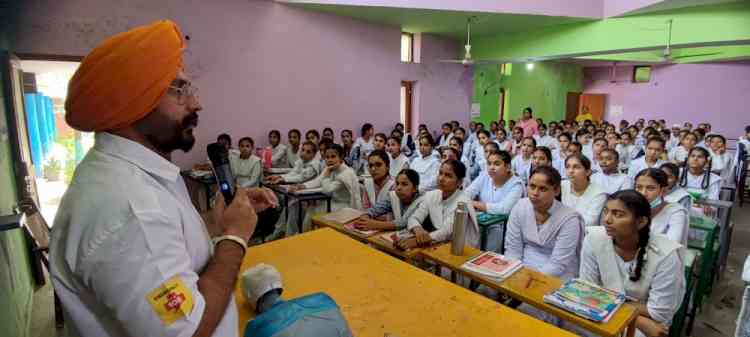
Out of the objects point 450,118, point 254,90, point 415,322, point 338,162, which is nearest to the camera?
point 415,322

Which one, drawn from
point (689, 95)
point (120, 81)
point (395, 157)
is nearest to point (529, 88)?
point (689, 95)

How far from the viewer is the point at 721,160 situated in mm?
5691

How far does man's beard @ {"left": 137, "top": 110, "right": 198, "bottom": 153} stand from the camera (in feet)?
2.60

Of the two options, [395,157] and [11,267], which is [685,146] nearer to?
[395,157]

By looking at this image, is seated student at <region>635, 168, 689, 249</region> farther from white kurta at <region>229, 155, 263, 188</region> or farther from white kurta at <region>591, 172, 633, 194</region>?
white kurta at <region>229, 155, 263, 188</region>

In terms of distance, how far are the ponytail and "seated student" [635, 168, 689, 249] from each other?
0.84 metres

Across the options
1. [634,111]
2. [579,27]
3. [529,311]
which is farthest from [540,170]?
[634,111]

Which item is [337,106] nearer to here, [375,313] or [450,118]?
[450,118]

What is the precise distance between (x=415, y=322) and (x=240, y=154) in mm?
4754

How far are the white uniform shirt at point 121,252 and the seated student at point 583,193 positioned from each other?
320cm

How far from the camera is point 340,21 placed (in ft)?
23.5

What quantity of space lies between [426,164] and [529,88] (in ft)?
28.1

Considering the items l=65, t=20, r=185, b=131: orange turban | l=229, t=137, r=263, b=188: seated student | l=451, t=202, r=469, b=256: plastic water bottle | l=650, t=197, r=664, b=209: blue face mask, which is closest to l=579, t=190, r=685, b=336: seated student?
l=451, t=202, r=469, b=256: plastic water bottle

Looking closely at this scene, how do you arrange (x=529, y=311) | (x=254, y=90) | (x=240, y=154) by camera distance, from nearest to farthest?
1. (x=529, y=311)
2. (x=240, y=154)
3. (x=254, y=90)
